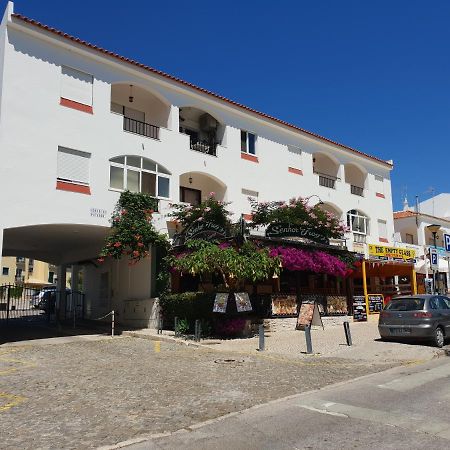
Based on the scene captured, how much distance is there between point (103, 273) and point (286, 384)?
18.0m

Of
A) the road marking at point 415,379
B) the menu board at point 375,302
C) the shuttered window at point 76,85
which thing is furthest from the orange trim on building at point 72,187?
the menu board at point 375,302

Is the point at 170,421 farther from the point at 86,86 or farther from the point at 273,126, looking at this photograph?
the point at 273,126

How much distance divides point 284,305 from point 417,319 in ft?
23.5

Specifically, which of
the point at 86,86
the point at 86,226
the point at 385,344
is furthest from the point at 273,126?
the point at 385,344

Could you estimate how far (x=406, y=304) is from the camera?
14.6m

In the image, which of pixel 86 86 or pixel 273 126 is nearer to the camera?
pixel 86 86

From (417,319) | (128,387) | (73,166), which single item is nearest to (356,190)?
(417,319)

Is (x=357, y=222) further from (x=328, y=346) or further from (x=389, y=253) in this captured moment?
(x=328, y=346)

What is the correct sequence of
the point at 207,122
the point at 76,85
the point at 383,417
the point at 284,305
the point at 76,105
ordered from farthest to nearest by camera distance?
the point at 207,122 → the point at 284,305 → the point at 76,85 → the point at 76,105 → the point at 383,417

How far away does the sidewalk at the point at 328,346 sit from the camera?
12.9 metres

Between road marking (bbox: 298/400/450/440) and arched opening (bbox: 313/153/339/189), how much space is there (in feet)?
76.3

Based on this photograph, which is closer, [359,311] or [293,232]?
[293,232]

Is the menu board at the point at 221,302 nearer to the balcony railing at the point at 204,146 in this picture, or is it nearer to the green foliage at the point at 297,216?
the green foliage at the point at 297,216

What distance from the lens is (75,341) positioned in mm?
16938
